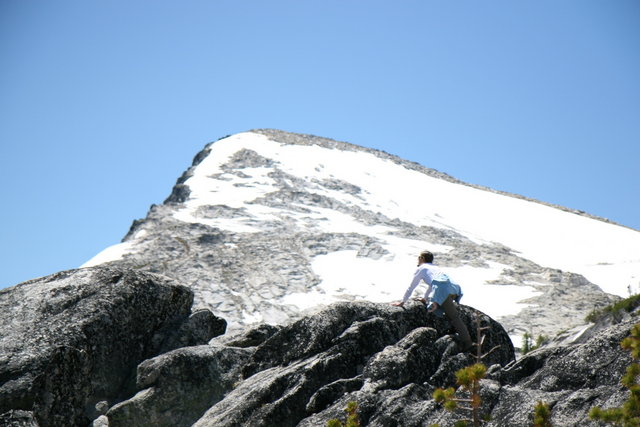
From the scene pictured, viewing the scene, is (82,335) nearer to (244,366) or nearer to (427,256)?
(244,366)

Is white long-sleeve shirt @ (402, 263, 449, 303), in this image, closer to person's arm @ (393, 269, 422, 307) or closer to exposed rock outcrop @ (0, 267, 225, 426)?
person's arm @ (393, 269, 422, 307)

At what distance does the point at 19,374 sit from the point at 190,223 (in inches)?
2675

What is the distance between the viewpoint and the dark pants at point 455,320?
1569cm

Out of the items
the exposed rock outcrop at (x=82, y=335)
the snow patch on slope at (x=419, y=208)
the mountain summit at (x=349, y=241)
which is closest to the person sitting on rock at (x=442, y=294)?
the exposed rock outcrop at (x=82, y=335)

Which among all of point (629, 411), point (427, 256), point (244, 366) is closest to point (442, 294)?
point (427, 256)

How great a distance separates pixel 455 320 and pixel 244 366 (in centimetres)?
456

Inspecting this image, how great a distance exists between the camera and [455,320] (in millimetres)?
15914

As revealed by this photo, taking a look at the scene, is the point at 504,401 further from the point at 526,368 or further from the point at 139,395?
the point at 139,395

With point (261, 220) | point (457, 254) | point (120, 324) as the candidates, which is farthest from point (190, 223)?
point (120, 324)

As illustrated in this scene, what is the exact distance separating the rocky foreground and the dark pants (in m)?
0.38

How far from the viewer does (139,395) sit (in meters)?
16.3

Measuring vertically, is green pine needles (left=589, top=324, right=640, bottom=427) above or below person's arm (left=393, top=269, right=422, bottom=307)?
below

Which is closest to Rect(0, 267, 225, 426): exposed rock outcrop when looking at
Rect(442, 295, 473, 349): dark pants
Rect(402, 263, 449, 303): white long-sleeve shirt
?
Rect(402, 263, 449, 303): white long-sleeve shirt

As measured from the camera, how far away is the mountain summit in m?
66.5
